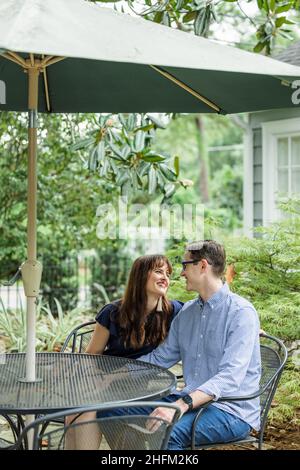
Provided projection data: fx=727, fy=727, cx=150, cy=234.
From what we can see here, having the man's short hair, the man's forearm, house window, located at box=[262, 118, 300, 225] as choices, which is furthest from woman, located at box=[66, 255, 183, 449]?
house window, located at box=[262, 118, 300, 225]

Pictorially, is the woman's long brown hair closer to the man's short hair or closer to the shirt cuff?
the man's short hair

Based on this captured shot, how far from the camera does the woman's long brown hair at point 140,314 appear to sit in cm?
378

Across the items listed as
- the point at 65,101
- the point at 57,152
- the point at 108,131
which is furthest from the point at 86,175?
the point at 65,101

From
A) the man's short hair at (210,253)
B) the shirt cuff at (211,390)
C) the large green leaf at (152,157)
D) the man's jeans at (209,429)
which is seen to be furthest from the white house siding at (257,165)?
the shirt cuff at (211,390)

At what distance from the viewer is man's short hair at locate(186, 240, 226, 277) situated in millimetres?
3529

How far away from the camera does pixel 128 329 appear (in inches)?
150

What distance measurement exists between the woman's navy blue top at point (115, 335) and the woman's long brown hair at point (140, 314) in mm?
28

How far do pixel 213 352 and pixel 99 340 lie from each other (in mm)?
683

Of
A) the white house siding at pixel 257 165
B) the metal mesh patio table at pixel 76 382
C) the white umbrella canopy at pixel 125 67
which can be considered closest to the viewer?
the white umbrella canopy at pixel 125 67

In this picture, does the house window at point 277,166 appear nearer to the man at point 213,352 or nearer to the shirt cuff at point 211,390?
the man at point 213,352

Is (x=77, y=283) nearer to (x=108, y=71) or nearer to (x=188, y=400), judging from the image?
(x=108, y=71)

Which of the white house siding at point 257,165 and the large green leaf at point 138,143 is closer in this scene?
the large green leaf at point 138,143

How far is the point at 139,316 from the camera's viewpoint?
3781 mm

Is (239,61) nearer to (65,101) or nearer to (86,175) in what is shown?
(65,101)
